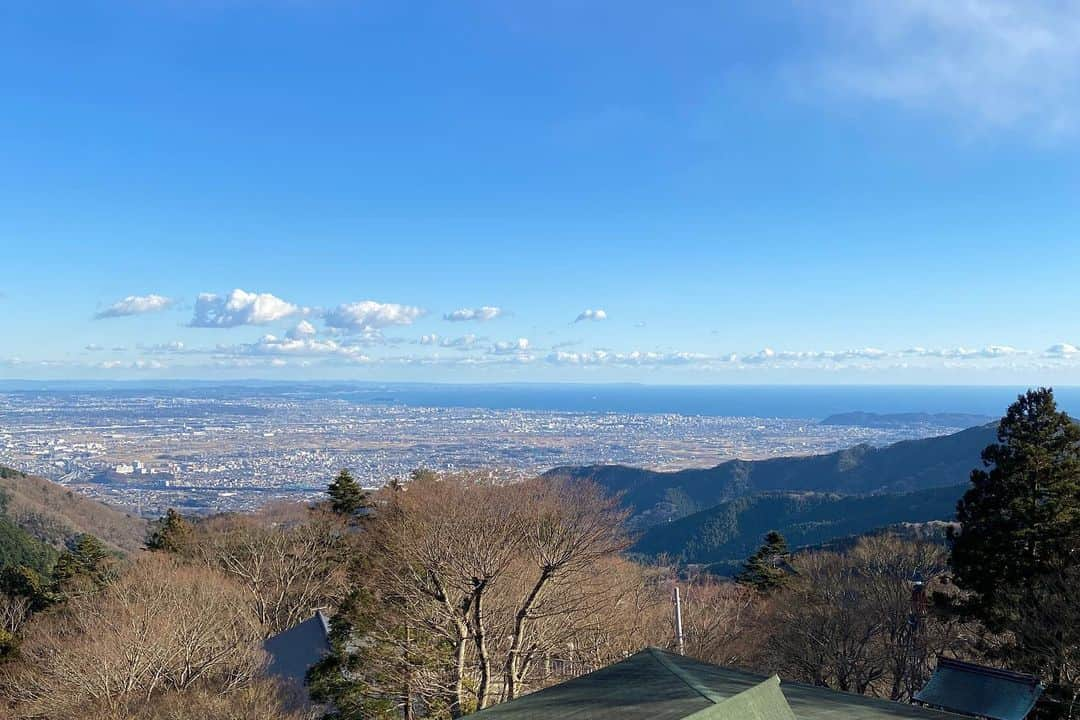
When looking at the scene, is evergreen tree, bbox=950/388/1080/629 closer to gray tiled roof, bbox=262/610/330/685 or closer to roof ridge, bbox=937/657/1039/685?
roof ridge, bbox=937/657/1039/685

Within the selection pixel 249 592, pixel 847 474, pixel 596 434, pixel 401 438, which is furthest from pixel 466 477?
pixel 596 434

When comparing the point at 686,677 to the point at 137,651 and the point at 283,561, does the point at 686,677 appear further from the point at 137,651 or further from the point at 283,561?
the point at 283,561

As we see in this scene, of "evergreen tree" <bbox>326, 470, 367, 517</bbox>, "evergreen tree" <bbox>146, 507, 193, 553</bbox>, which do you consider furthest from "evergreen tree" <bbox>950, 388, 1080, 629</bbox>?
"evergreen tree" <bbox>146, 507, 193, 553</bbox>

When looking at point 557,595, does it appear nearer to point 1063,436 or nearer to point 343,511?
point 1063,436

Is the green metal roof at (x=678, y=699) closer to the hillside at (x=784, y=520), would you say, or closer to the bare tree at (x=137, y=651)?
the bare tree at (x=137, y=651)

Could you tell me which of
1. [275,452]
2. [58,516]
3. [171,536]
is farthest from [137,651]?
[275,452]

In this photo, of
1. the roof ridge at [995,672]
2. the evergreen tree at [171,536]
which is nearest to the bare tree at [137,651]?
the evergreen tree at [171,536]

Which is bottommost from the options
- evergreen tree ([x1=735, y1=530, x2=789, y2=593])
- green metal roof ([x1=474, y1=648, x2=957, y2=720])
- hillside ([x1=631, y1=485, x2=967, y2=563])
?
hillside ([x1=631, y1=485, x2=967, y2=563])
